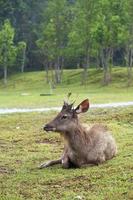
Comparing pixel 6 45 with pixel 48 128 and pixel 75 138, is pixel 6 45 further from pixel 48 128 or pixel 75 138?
pixel 48 128

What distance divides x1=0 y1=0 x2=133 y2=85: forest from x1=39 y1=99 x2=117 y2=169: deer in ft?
156

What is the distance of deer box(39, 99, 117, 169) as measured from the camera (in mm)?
10156

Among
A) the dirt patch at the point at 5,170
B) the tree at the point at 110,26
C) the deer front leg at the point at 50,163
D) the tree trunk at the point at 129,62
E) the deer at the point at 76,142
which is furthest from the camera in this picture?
the tree at the point at 110,26

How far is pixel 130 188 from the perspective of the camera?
26.7ft

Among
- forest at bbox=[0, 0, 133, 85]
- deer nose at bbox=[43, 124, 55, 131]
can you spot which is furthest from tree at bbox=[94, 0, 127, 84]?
deer nose at bbox=[43, 124, 55, 131]

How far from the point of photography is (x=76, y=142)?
33.8 ft

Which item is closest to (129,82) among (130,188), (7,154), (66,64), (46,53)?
(46,53)

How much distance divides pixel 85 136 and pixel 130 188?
250 cm

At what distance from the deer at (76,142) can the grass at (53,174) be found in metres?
0.20

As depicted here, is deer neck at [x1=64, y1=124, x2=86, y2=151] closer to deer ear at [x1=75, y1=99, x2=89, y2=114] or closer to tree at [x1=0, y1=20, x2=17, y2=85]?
deer ear at [x1=75, y1=99, x2=89, y2=114]

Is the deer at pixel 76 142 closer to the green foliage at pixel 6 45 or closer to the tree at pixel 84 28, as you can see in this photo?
the tree at pixel 84 28

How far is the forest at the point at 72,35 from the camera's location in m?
60.2

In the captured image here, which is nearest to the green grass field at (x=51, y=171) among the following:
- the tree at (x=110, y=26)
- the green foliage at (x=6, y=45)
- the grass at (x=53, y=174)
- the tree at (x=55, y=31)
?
the grass at (x=53, y=174)

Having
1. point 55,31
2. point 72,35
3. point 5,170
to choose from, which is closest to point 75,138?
point 5,170
